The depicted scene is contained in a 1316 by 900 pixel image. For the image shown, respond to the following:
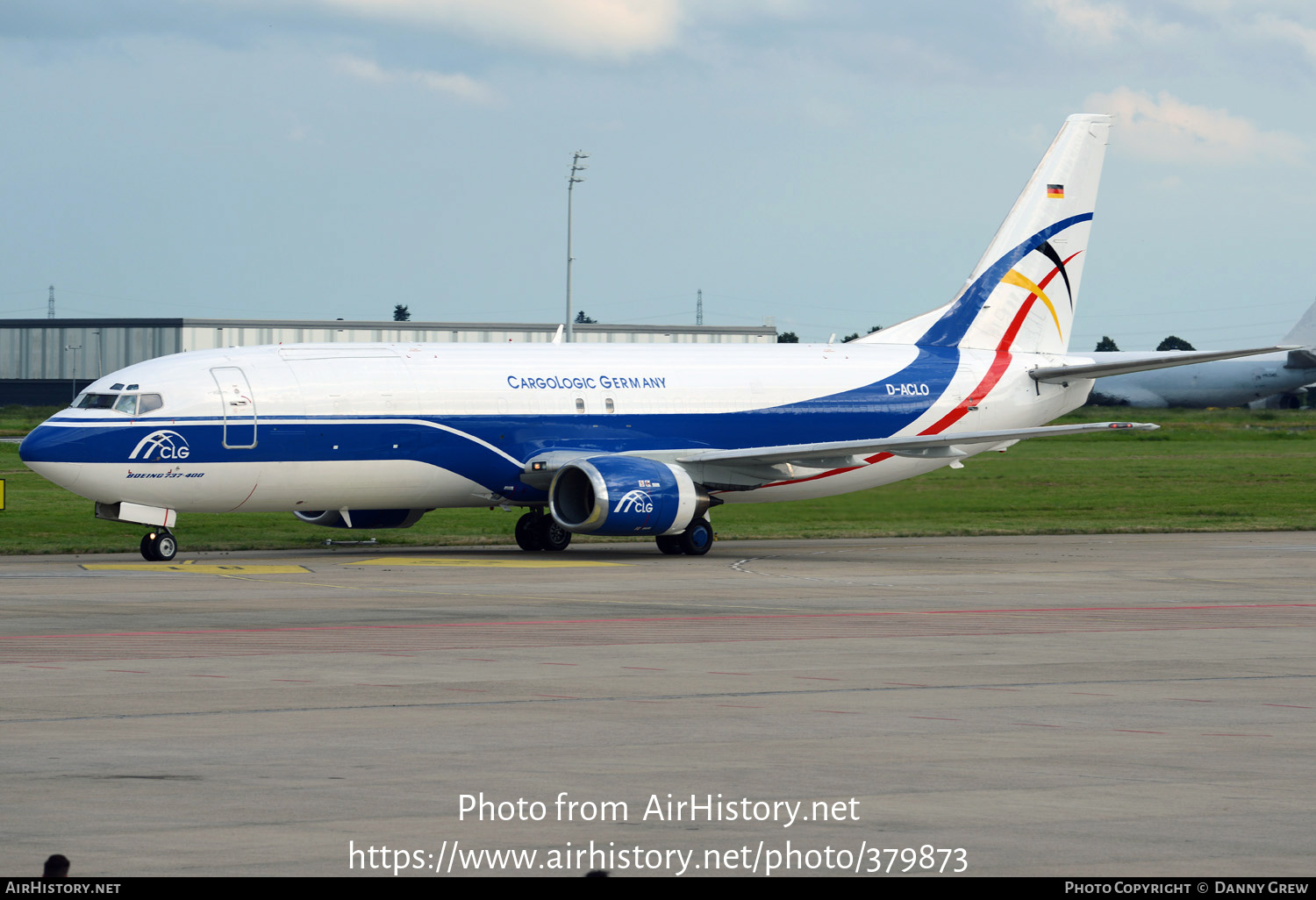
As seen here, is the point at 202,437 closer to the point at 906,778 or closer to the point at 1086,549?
the point at 1086,549

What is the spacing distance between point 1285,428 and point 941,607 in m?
75.3

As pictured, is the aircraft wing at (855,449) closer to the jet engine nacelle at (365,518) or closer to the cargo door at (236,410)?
the jet engine nacelle at (365,518)

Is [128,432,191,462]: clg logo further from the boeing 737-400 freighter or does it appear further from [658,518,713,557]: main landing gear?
[658,518,713,557]: main landing gear

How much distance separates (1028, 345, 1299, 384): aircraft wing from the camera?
33438 millimetres

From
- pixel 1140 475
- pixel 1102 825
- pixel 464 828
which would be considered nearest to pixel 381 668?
pixel 464 828

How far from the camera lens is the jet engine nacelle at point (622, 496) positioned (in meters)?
30.4

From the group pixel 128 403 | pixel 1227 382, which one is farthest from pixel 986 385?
pixel 1227 382

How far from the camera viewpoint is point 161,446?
29.0m

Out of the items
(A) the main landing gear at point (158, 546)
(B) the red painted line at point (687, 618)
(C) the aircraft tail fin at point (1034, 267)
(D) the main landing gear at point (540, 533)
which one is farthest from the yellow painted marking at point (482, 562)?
(C) the aircraft tail fin at point (1034, 267)

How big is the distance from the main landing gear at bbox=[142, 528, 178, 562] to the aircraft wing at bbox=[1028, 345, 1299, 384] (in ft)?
59.8

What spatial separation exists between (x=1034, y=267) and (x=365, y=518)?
16.4 meters

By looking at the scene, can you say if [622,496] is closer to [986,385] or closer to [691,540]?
[691,540]

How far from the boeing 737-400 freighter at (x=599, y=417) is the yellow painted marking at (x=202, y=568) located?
0.78 meters

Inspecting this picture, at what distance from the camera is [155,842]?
8.97 metres
